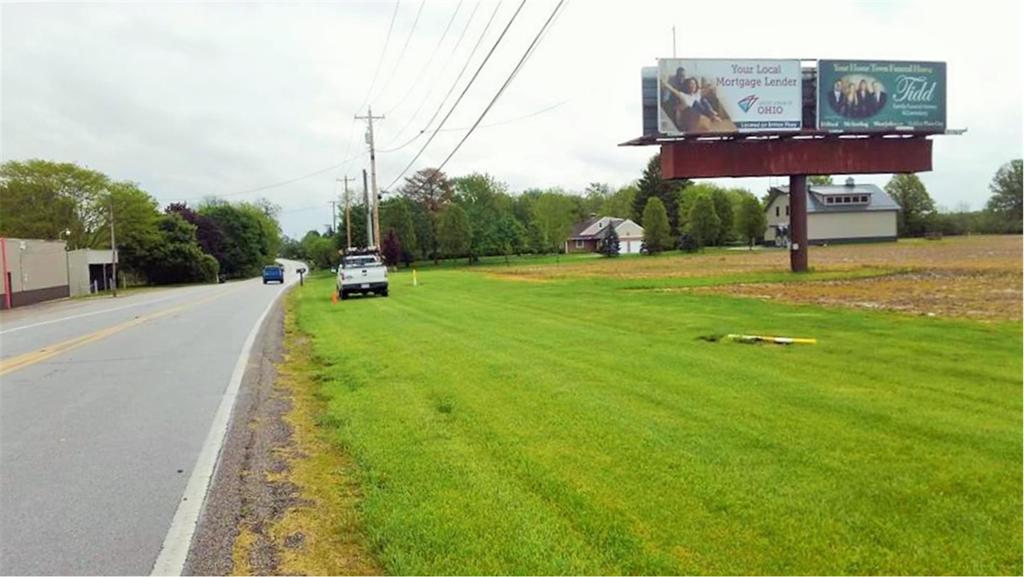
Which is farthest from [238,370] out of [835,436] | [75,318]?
[75,318]

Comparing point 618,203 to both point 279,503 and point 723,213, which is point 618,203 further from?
point 279,503

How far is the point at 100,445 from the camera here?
777cm

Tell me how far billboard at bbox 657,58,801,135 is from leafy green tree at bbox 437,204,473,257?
5736 centimetres

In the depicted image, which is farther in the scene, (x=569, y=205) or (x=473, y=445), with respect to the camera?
(x=569, y=205)

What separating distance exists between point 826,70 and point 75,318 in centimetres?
3228

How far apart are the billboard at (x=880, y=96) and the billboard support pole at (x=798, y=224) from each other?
267cm

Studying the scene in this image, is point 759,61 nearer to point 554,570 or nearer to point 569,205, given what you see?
point 554,570

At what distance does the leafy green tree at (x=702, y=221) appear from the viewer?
9412 centimetres

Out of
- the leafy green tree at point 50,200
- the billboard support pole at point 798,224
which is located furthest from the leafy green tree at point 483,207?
the billboard support pole at point 798,224

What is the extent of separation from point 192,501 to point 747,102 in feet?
112

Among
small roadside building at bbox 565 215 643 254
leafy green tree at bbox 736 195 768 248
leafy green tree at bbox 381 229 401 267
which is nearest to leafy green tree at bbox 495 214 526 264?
small roadside building at bbox 565 215 643 254

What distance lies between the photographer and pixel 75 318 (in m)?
27.0

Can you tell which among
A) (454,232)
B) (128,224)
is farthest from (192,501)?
(128,224)

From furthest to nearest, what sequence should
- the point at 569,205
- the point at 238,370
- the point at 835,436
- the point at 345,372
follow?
the point at 569,205
the point at 238,370
the point at 345,372
the point at 835,436
